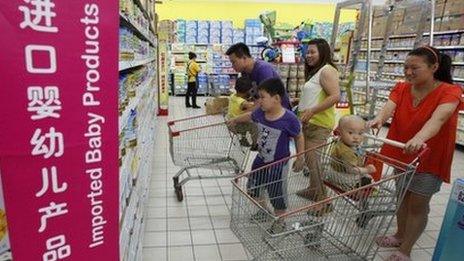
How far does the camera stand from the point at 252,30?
Result: 13.4 m

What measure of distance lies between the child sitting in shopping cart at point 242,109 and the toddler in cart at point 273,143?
546mm

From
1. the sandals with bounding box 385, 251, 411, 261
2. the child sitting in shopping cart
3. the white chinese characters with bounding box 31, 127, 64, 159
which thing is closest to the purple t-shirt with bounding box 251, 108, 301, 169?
the child sitting in shopping cart

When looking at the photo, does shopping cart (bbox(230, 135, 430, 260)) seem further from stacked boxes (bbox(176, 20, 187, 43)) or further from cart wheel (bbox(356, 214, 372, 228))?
stacked boxes (bbox(176, 20, 187, 43))

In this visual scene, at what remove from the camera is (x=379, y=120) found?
2.72 m

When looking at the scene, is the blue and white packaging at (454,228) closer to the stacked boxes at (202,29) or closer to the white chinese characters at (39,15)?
the white chinese characters at (39,15)

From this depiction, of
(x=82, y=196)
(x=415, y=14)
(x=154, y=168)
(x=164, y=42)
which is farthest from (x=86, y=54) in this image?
(x=164, y=42)

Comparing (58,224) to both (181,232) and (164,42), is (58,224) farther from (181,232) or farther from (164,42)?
(164,42)

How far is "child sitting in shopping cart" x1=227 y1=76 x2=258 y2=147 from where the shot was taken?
354 centimetres

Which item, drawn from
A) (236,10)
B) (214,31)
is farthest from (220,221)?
(236,10)

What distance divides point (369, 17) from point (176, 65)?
31.6ft

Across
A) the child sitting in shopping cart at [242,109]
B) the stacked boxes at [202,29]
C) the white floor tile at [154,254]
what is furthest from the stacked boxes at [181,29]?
the white floor tile at [154,254]

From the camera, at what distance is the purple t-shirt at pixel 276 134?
9.02ft

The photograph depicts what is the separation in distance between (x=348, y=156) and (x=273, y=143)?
24.1 inches

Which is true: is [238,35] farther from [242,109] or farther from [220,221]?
[220,221]
